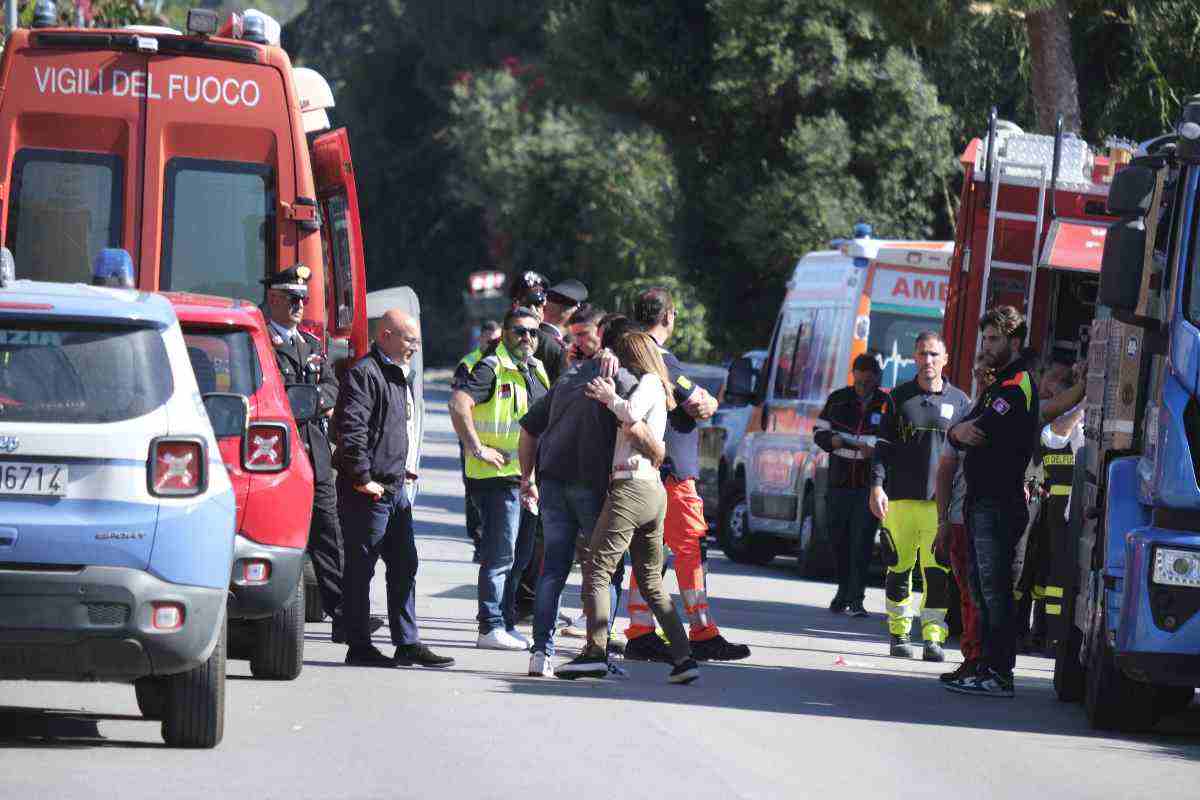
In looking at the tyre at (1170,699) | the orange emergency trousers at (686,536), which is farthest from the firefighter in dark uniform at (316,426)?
the tyre at (1170,699)

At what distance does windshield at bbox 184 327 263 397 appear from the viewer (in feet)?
32.2

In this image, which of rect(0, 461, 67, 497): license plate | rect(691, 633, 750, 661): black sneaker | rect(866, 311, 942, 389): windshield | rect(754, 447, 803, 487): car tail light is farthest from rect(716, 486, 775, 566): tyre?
rect(0, 461, 67, 497): license plate

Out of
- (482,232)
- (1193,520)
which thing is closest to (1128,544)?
(1193,520)

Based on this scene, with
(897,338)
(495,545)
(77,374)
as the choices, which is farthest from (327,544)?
(897,338)

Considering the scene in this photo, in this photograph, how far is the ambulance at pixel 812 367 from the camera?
18141 millimetres

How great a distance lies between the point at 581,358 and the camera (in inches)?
525

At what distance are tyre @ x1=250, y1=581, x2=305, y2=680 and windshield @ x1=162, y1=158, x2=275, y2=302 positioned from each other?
3009 millimetres

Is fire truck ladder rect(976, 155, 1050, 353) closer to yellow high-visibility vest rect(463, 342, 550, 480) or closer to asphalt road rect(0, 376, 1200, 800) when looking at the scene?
asphalt road rect(0, 376, 1200, 800)

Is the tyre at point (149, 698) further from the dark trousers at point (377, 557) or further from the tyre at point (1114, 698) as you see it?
the tyre at point (1114, 698)

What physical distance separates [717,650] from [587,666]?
1.43 metres

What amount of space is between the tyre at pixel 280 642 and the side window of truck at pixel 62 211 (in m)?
3.16

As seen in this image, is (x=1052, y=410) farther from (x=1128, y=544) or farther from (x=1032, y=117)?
(x=1032, y=117)

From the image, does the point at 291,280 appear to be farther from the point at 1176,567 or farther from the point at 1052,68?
the point at 1052,68

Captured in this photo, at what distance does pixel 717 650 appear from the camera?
12.5 metres
